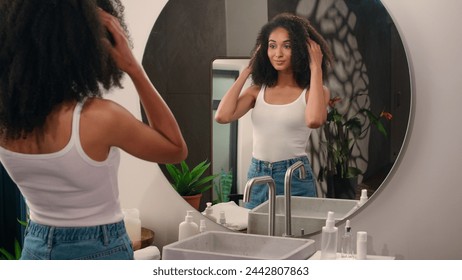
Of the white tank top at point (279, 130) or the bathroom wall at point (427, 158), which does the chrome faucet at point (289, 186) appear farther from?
the bathroom wall at point (427, 158)

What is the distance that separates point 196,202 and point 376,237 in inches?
17.4

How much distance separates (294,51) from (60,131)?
0.57 meters

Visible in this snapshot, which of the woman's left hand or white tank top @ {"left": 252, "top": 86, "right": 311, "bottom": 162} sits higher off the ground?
the woman's left hand

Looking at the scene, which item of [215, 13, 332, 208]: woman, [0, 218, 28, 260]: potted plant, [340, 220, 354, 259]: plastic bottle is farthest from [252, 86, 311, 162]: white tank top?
[0, 218, 28, 260]: potted plant

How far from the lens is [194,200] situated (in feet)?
5.57

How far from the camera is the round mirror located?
5.05 feet

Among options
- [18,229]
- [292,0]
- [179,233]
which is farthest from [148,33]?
[18,229]

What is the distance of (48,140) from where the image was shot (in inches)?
54.1

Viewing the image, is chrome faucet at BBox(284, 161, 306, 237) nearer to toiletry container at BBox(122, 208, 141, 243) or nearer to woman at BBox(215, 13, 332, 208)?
woman at BBox(215, 13, 332, 208)

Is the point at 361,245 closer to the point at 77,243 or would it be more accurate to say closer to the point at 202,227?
the point at 202,227

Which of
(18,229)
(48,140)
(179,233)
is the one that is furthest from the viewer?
(18,229)

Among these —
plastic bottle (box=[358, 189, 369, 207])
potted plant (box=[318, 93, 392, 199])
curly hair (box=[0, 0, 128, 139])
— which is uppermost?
curly hair (box=[0, 0, 128, 139])

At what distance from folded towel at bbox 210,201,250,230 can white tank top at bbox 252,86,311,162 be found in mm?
135

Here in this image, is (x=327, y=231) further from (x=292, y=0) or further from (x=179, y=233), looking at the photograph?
(x=292, y=0)
